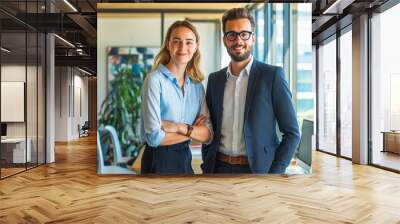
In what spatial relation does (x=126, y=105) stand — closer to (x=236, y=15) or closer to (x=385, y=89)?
(x=236, y=15)

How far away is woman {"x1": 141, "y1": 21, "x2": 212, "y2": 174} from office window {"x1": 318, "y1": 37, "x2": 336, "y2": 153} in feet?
17.8

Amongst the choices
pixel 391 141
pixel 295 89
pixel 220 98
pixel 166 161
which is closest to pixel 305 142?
pixel 295 89

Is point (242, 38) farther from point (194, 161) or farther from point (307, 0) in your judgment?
point (307, 0)

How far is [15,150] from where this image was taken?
7.46 m

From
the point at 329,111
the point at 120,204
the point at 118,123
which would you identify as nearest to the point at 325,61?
the point at 329,111

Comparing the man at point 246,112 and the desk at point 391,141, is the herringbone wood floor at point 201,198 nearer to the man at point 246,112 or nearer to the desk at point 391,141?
the man at point 246,112

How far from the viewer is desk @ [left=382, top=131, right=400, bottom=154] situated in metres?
7.71

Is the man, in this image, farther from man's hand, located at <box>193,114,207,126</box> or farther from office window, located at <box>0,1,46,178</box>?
office window, located at <box>0,1,46,178</box>

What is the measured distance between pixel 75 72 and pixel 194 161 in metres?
13.2

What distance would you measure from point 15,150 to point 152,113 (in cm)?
291

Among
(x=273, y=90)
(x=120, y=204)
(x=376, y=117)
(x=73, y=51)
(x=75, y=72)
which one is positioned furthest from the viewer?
(x=75, y=72)

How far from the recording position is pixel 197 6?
6.82m

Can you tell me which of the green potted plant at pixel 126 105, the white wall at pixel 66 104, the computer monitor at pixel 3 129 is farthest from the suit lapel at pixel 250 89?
the white wall at pixel 66 104

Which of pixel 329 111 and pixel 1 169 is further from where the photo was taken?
pixel 329 111
